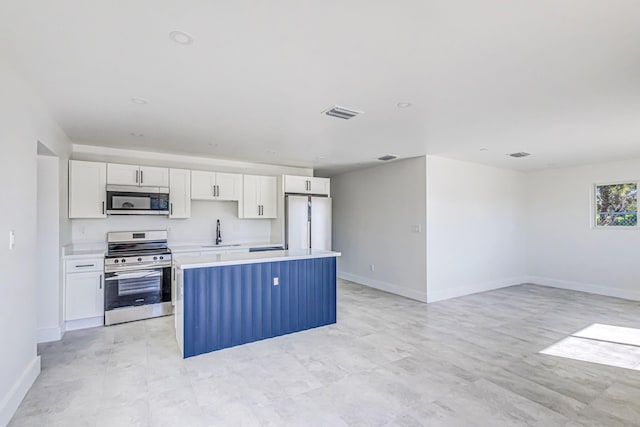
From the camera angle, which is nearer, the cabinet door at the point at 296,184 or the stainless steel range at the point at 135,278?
the stainless steel range at the point at 135,278

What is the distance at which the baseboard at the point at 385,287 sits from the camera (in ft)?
18.0

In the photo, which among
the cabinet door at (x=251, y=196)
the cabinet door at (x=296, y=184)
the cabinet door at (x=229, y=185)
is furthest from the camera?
the cabinet door at (x=296, y=184)

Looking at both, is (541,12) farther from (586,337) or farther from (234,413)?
(586,337)

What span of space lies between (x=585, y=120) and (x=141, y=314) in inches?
235

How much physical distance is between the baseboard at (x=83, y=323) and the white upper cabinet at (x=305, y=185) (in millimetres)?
3367

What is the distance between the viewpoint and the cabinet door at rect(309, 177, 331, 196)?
6.20m

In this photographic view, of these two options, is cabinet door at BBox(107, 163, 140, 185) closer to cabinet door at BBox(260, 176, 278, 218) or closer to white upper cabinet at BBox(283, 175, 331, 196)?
cabinet door at BBox(260, 176, 278, 218)

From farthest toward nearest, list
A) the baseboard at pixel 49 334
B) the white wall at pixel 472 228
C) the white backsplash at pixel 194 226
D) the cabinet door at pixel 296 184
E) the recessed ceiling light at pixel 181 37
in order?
the cabinet door at pixel 296 184 → the white wall at pixel 472 228 → the white backsplash at pixel 194 226 → the baseboard at pixel 49 334 → the recessed ceiling light at pixel 181 37

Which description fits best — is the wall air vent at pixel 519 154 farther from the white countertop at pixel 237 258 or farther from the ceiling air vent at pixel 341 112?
the white countertop at pixel 237 258

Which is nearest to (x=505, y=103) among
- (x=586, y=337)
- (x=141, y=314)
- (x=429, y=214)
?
(x=429, y=214)

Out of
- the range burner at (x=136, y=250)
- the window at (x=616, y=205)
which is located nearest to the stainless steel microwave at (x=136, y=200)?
the range burner at (x=136, y=250)

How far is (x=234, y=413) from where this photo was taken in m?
2.28

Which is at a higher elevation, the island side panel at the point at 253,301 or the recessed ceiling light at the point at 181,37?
the recessed ceiling light at the point at 181,37

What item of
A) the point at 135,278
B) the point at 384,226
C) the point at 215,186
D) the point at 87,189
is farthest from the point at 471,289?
the point at 87,189
